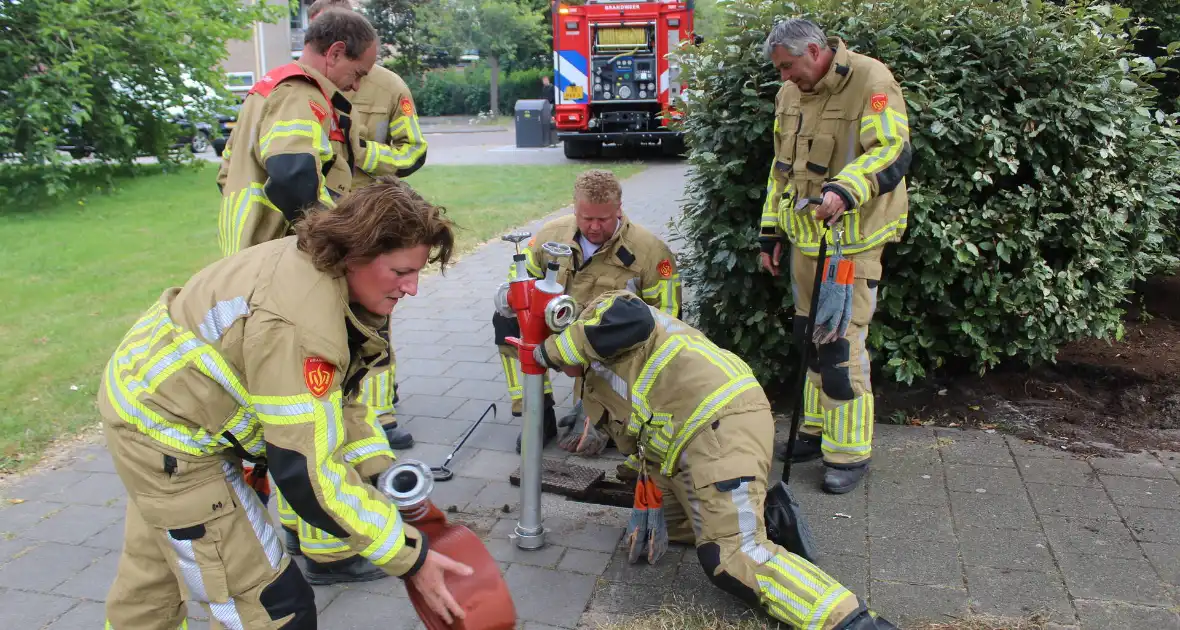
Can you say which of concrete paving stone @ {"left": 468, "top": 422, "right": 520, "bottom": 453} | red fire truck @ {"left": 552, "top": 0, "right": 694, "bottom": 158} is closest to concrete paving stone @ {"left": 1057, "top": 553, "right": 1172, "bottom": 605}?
concrete paving stone @ {"left": 468, "top": 422, "right": 520, "bottom": 453}

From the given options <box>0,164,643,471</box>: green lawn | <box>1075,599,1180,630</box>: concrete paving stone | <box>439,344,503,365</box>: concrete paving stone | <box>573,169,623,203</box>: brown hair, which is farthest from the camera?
<box>439,344,503,365</box>: concrete paving stone

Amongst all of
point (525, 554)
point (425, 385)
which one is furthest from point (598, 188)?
point (425, 385)

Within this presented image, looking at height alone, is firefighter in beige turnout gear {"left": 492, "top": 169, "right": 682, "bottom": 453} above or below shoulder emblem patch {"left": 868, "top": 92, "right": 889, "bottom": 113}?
below

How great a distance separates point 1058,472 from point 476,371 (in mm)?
3443

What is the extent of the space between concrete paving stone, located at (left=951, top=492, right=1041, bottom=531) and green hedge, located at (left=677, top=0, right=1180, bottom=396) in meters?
0.94

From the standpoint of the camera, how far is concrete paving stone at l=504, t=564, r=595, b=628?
3055mm

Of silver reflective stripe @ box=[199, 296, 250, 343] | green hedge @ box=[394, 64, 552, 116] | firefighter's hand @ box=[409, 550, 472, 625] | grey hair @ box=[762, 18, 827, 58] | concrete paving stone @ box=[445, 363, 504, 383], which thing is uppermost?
green hedge @ box=[394, 64, 552, 116]

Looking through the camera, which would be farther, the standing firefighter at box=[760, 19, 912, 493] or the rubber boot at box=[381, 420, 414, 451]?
the rubber boot at box=[381, 420, 414, 451]

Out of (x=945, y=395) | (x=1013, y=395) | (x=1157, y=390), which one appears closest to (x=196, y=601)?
(x=945, y=395)

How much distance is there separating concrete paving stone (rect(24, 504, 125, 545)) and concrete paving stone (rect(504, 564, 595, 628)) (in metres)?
1.84

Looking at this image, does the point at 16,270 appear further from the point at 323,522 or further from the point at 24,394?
the point at 323,522

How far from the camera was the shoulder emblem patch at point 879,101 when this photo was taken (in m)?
3.83

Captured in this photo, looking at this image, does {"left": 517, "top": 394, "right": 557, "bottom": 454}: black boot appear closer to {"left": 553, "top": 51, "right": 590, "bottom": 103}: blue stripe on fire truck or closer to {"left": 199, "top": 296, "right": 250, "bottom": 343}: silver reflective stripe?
{"left": 199, "top": 296, "right": 250, "bottom": 343}: silver reflective stripe

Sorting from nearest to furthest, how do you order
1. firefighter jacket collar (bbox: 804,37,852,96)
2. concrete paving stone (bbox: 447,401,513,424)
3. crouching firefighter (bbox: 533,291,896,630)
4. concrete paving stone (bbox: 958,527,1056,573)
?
crouching firefighter (bbox: 533,291,896,630) < concrete paving stone (bbox: 958,527,1056,573) < firefighter jacket collar (bbox: 804,37,852,96) < concrete paving stone (bbox: 447,401,513,424)
